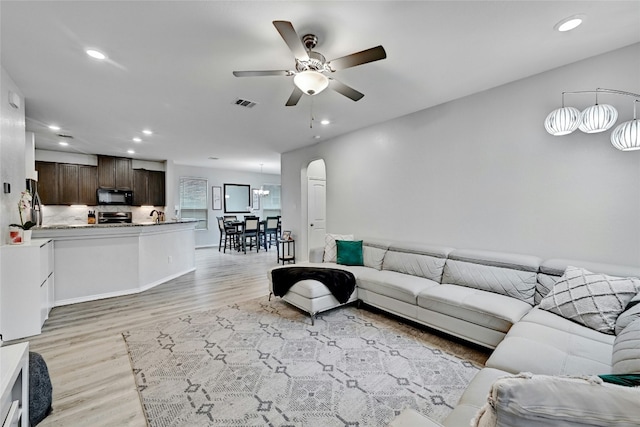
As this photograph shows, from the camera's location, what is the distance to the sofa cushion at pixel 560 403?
0.63 m

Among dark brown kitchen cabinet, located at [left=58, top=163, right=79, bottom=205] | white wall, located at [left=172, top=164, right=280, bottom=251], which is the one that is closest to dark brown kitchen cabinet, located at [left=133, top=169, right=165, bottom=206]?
white wall, located at [left=172, top=164, right=280, bottom=251]

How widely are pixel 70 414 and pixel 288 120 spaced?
395 centimetres

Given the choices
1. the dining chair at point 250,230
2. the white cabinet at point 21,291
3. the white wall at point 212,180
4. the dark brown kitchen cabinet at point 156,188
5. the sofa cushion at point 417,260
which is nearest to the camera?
the white cabinet at point 21,291

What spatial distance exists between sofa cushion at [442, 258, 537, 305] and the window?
26.0 feet

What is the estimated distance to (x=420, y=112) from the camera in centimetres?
391

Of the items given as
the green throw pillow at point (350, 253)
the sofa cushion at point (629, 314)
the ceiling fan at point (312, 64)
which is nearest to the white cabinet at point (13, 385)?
the ceiling fan at point (312, 64)

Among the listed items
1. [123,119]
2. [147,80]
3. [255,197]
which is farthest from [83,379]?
[255,197]

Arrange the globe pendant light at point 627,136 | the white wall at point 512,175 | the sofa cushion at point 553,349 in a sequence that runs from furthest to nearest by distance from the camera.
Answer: the white wall at point 512,175, the globe pendant light at point 627,136, the sofa cushion at point 553,349

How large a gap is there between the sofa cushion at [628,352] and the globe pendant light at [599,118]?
1533 millimetres

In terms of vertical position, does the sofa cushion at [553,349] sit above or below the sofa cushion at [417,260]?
below

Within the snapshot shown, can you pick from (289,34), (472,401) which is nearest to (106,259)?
(289,34)

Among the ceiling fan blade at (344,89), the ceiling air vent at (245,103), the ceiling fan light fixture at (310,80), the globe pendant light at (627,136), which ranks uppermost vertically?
the ceiling air vent at (245,103)

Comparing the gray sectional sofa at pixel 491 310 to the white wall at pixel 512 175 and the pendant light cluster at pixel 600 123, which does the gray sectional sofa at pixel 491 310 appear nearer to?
the white wall at pixel 512 175

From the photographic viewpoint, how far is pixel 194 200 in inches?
361
